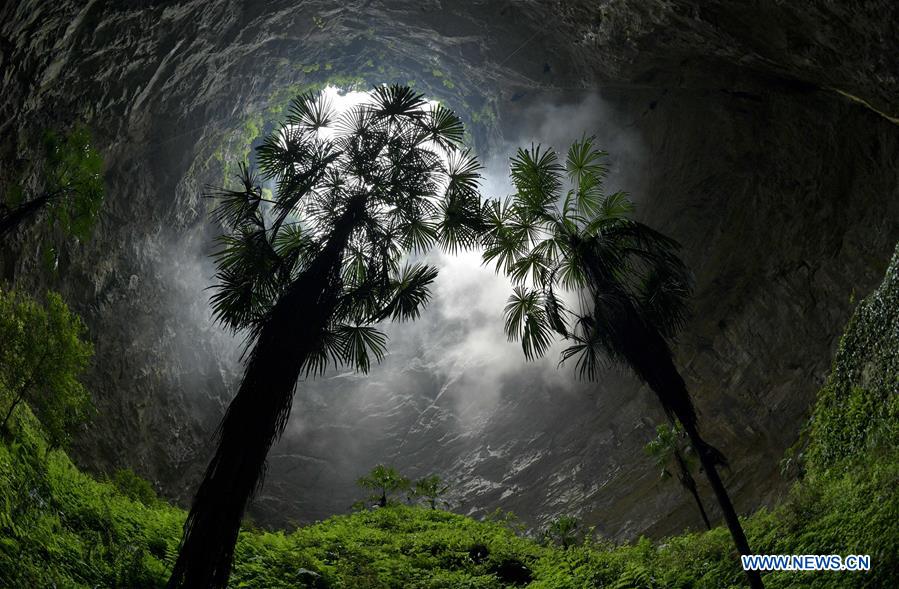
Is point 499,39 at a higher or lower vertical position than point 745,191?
higher

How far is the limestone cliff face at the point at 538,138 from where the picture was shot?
11.5m

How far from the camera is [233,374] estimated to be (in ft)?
80.2

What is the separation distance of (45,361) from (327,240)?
487 centimetres

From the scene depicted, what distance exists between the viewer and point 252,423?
202 inches

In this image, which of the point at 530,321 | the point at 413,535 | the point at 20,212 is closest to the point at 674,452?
the point at 413,535

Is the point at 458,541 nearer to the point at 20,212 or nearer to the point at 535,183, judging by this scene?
the point at 535,183

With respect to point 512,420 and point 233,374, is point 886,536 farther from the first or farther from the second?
point 233,374

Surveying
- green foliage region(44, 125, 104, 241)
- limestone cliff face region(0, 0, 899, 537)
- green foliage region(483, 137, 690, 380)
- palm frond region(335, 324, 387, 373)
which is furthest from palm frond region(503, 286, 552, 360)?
green foliage region(44, 125, 104, 241)

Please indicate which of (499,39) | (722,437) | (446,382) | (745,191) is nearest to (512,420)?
(446,382)

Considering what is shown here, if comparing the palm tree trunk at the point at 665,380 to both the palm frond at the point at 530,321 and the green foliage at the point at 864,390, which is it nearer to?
the palm frond at the point at 530,321

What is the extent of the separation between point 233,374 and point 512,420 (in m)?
11.8

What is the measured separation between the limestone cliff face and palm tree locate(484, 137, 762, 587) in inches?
182

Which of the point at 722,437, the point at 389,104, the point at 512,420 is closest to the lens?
the point at 389,104

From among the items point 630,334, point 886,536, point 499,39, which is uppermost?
point 499,39
